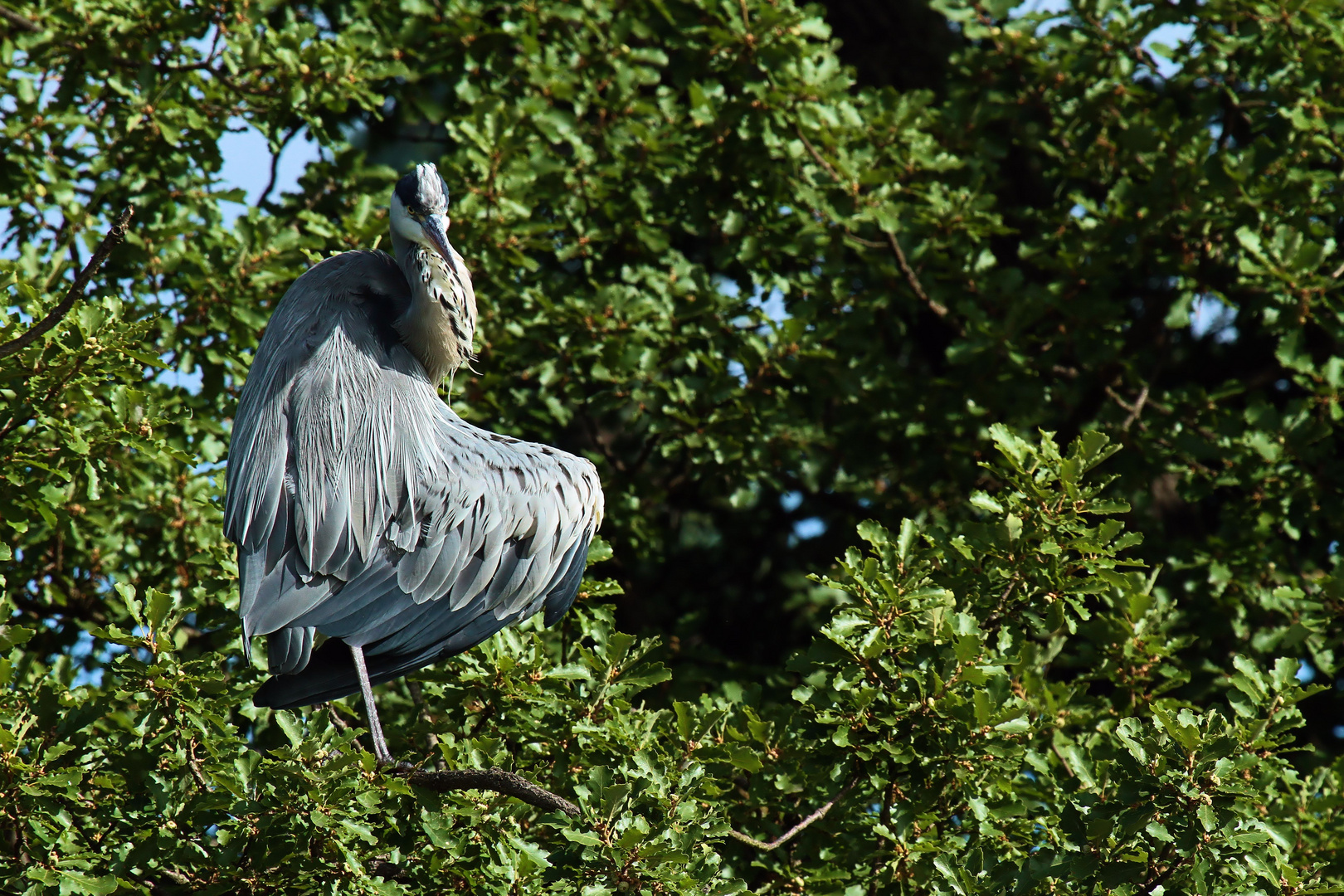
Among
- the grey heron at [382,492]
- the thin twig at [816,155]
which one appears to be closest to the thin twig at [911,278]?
the thin twig at [816,155]

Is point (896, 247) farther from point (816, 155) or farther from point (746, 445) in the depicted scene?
point (746, 445)

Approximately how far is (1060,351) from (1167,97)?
1.27 metres

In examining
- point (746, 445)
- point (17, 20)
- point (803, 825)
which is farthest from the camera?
point (746, 445)

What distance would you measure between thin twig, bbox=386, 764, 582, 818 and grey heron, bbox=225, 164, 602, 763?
163 millimetres

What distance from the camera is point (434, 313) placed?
3.45m

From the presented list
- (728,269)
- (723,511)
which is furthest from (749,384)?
(723,511)

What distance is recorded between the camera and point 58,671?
430 centimetres

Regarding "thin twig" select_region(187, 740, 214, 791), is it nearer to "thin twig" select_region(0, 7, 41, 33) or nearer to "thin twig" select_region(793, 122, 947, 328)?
"thin twig" select_region(0, 7, 41, 33)

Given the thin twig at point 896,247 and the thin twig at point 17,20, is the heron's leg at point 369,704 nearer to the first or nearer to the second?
the thin twig at point 896,247

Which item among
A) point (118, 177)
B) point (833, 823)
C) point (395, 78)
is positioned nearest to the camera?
point (833, 823)

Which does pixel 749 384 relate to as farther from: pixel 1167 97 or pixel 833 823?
pixel 1167 97

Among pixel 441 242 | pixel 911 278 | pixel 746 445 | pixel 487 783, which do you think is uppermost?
pixel 911 278

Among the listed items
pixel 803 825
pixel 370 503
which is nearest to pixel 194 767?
pixel 370 503

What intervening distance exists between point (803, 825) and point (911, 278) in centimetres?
257
